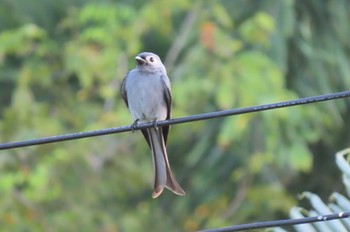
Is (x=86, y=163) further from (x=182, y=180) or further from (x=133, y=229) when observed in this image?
(x=182, y=180)

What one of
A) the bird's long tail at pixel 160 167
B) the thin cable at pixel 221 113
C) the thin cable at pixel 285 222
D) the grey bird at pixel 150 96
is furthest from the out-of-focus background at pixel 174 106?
the thin cable at pixel 285 222

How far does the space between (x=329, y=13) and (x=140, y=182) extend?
315cm

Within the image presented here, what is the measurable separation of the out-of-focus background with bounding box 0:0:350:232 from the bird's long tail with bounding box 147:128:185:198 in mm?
4784

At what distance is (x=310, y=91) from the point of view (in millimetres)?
15391

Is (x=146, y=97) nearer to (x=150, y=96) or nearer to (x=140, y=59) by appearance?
(x=150, y=96)

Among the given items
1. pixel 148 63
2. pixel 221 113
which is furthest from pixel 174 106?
pixel 221 113

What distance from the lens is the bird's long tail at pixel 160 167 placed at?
674cm

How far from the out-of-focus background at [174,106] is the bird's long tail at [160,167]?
15.7 ft

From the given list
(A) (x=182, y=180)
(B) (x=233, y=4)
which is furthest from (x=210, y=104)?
(A) (x=182, y=180)

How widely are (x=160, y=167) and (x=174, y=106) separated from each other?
6.24 m

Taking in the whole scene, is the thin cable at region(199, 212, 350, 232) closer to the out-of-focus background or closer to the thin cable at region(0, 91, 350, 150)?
the thin cable at region(0, 91, 350, 150)

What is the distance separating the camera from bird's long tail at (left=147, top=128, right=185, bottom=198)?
22.1ft

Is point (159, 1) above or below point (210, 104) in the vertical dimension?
above

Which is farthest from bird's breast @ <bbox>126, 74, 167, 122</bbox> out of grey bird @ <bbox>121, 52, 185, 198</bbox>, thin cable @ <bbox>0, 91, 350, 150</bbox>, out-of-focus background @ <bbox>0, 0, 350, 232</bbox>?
out-of-focus background @ <bbox>0, 0, 350, 232</bbox>
